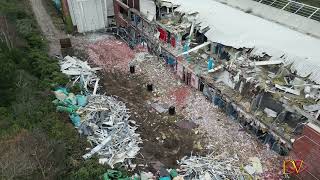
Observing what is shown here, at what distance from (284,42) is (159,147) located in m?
10.9

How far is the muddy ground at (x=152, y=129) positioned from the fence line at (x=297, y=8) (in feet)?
38.7

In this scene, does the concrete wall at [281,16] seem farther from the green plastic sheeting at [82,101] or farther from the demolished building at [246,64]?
the green plastic sheeting at [82,101]

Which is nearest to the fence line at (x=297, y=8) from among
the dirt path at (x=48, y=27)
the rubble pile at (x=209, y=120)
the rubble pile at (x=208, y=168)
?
the rubble pile at (x=209, y=120)

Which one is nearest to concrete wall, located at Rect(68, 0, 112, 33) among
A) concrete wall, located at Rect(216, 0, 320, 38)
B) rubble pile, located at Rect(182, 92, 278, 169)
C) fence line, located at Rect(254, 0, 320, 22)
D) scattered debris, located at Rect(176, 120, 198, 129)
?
concrete wall, located at Rect(216, 0, 320, 38)

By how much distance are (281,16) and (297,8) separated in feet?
4.21

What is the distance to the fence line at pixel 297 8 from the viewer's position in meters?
23.2

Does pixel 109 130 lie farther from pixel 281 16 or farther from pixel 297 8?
pixel 297 8

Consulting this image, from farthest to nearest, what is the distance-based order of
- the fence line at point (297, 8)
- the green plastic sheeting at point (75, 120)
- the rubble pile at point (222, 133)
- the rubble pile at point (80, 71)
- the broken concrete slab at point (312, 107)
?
the rubble pile at point (80, 71) → the fence line at point (297, 8) → the green plastic sheeting at point (75, 120) → the rubble pile at point (222, 133) → the broken concrete slab at point (312, 107)

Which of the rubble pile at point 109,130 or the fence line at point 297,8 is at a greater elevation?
the fence line at point 297,8

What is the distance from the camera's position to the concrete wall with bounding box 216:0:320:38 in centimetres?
2269

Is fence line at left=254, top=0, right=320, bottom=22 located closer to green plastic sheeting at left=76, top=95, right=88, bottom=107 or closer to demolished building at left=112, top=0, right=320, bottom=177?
demolished building at left=112, top=0, right=320, bottom=177

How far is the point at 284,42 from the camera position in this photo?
2159 centimetres

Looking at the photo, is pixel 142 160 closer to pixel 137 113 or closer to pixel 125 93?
pixel 137 113

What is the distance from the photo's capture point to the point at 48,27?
1240 inches
